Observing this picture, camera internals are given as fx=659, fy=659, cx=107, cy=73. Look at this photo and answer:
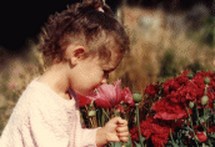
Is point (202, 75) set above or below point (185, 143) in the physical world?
above

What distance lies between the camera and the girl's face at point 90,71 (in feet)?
9.16

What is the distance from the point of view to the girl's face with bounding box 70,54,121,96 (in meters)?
2.79

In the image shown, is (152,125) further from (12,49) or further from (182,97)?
(12,49)

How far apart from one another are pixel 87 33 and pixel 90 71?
6.8 inches

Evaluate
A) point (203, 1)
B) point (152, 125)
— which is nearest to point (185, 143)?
point (152, 125)

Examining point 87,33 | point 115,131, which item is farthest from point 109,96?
point 87,33


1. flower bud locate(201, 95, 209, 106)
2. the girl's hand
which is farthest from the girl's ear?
flower bud locate(201, 95, 209, 106)

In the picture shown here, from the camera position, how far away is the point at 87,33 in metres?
2.85

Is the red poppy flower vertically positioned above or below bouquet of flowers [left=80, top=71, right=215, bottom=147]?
below

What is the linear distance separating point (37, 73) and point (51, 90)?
6.09 feet

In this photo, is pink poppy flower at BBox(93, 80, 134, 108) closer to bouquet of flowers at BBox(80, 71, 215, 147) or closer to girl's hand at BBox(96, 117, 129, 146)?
bouquet of flowers at BBox(80, 71, 215, 147)

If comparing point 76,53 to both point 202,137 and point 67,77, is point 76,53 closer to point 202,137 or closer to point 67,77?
point 67,77

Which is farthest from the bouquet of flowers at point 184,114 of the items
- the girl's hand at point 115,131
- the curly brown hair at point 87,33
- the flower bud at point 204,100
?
the curly brown hair at point 87,33

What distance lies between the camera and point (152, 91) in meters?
3.54
